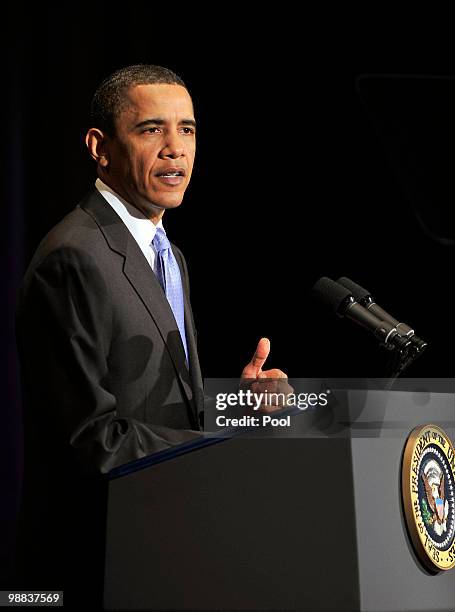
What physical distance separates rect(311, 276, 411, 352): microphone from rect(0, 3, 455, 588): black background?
6.08 ft

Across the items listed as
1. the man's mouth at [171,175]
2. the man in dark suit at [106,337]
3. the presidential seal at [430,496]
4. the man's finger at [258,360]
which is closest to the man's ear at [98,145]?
the man in dark suit at [106,337]

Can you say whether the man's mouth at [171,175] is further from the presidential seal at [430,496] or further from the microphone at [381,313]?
the presidential seal at [430,496]

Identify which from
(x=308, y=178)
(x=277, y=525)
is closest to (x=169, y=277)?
(x=277, y=525)

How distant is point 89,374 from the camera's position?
162 cm

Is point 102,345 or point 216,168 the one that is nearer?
point 102,345

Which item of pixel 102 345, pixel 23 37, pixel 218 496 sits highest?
pixel 23 37

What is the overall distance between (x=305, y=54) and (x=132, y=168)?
180cm

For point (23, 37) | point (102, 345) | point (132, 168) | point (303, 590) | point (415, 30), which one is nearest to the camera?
point (303, 590)

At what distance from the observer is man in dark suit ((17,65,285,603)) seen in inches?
62.8

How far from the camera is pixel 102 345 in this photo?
5.53 feet

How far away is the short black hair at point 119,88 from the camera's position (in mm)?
1935

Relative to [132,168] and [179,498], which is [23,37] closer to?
[132,168]

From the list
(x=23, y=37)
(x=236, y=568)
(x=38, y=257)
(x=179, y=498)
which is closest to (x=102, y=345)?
(x=38, y=257)

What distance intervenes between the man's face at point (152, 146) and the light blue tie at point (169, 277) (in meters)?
0.07
